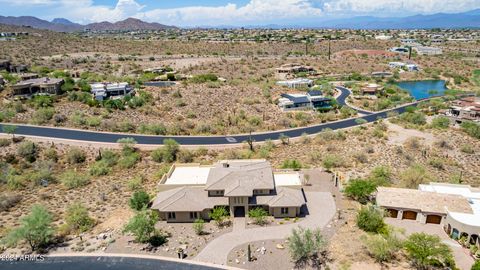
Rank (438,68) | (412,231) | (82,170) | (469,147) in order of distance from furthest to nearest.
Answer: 1. (438,68)
2. (469,147)
3. (82,170)
4. (412,231)

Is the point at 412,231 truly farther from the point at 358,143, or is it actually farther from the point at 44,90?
the point at 44,90

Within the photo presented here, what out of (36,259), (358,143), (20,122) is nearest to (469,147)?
(358,143)

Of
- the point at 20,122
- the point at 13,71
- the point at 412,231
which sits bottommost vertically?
the point at 412,231

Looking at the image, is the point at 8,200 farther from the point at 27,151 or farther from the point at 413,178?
the point at 413,178

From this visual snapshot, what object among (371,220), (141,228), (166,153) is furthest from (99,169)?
(371,220)

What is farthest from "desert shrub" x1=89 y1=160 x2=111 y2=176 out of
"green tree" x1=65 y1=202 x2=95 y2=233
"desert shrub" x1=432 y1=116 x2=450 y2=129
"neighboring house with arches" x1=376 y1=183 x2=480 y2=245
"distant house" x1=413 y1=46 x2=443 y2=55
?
"distant house" x1=413 y1=46 x2=443 y2=55

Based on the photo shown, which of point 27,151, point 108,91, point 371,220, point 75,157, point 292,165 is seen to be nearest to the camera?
point 371,220

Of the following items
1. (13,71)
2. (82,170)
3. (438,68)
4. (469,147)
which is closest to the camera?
(82,170)
